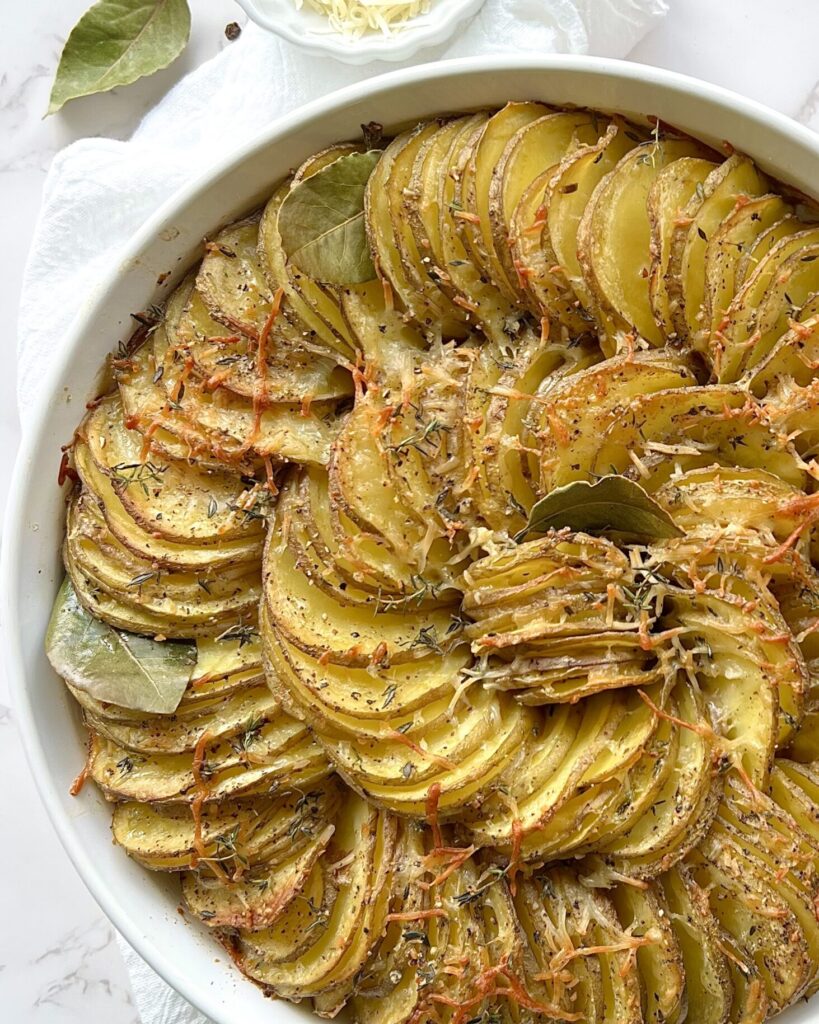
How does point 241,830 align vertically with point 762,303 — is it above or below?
below

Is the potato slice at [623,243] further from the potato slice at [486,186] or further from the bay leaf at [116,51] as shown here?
the bay leaf at [116,51]

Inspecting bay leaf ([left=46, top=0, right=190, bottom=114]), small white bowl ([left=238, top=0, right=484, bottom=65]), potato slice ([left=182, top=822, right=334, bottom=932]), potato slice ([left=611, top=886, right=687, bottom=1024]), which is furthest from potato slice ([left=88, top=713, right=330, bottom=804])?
bay leaf ([left=46, top=0, right=190, bottom=114])

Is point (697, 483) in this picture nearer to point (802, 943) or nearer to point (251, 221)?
point (802, 943)

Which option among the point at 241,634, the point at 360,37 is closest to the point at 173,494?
the point at 241,634

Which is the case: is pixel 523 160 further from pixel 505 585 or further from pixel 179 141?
pixel 179 141

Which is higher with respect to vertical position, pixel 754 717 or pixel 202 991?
pixel 754 717

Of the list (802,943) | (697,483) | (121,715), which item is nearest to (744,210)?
(697,483)
